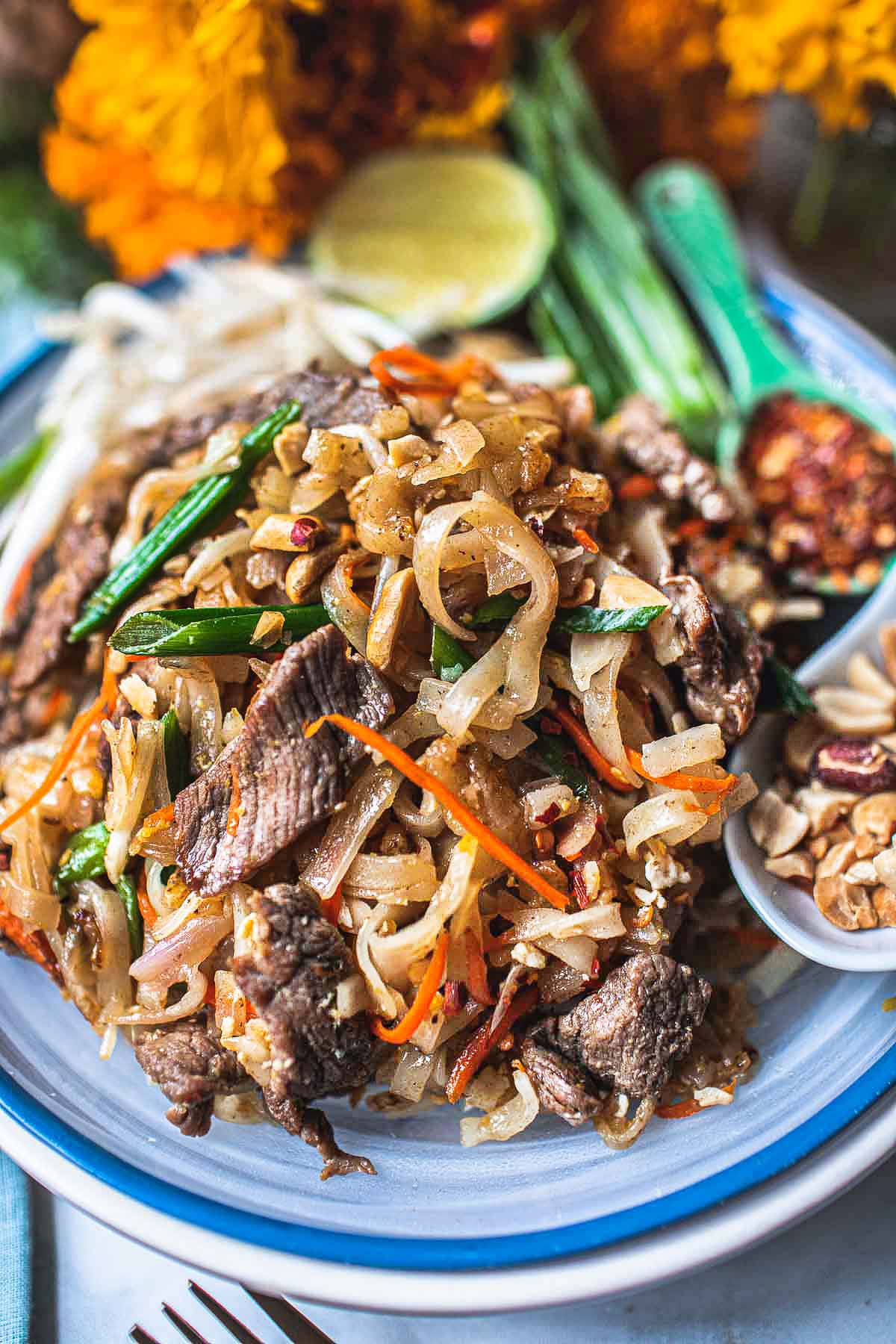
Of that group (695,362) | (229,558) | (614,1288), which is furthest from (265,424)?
(614,1288)

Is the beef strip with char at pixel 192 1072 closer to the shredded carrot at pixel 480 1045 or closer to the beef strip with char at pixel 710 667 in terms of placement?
the shredded carrot at pixel 480 1045

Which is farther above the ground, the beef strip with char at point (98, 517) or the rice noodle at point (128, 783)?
the beef strip with char at point (98, 517)

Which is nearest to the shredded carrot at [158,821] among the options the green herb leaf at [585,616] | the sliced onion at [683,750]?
the green herb leaf at [585,616]

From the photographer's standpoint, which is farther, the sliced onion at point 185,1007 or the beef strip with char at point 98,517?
the beef strip with char at point 98,517

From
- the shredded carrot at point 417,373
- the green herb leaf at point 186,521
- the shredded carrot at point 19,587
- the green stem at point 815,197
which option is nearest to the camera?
the green herb leaf at point 186,521

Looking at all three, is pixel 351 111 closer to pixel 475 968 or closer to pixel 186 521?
pixel 186 521

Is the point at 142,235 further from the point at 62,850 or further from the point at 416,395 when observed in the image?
the point at 62,850

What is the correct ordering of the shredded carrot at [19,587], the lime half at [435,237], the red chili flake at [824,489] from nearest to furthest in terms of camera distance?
the shredded carrot at [19,587], the red chili flake at [824,489], the lime half at [435,237]

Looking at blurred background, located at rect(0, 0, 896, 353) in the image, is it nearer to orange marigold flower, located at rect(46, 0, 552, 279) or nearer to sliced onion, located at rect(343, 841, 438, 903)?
orange marigold flower, located at rect(46, 0, 552, 279)

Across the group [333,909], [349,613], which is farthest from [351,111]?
[333,909]
